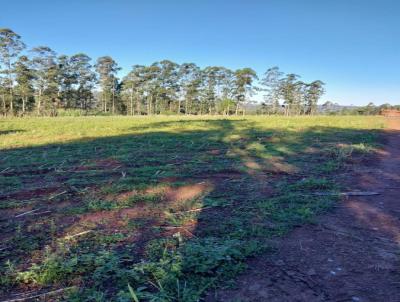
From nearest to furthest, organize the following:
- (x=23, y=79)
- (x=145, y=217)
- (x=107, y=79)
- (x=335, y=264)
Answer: (x=335, y=264) → (x=145, y=217) → (x=23, y=79) → (x=107, y=79)

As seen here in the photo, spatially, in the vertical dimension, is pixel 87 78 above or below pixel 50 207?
above

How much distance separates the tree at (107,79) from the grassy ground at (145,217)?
48159 millimetres

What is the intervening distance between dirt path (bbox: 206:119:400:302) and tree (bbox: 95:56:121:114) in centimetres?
5239

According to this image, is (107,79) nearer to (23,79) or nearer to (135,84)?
(135,84)

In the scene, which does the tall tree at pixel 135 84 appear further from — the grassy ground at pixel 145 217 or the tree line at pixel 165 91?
the grassy ground at pixel 145 217

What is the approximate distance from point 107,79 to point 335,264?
55327 mm

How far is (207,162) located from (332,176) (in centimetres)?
268

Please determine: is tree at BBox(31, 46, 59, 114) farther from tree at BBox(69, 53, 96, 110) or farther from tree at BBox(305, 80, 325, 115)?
tree at BBox(305, 80, 325, 115)

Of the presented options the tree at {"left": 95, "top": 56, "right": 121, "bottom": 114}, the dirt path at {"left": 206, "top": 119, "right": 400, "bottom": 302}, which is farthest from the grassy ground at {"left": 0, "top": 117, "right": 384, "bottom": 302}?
the tree at {"left": 95, "top": 56, "right": 121, "bottom": 114}

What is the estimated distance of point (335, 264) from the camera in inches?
101

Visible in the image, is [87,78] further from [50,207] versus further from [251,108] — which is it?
[50,207]

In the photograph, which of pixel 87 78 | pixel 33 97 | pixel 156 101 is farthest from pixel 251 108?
pixel 33 97

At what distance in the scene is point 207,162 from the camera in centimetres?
705

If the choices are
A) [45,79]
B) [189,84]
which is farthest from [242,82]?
[45,79]
